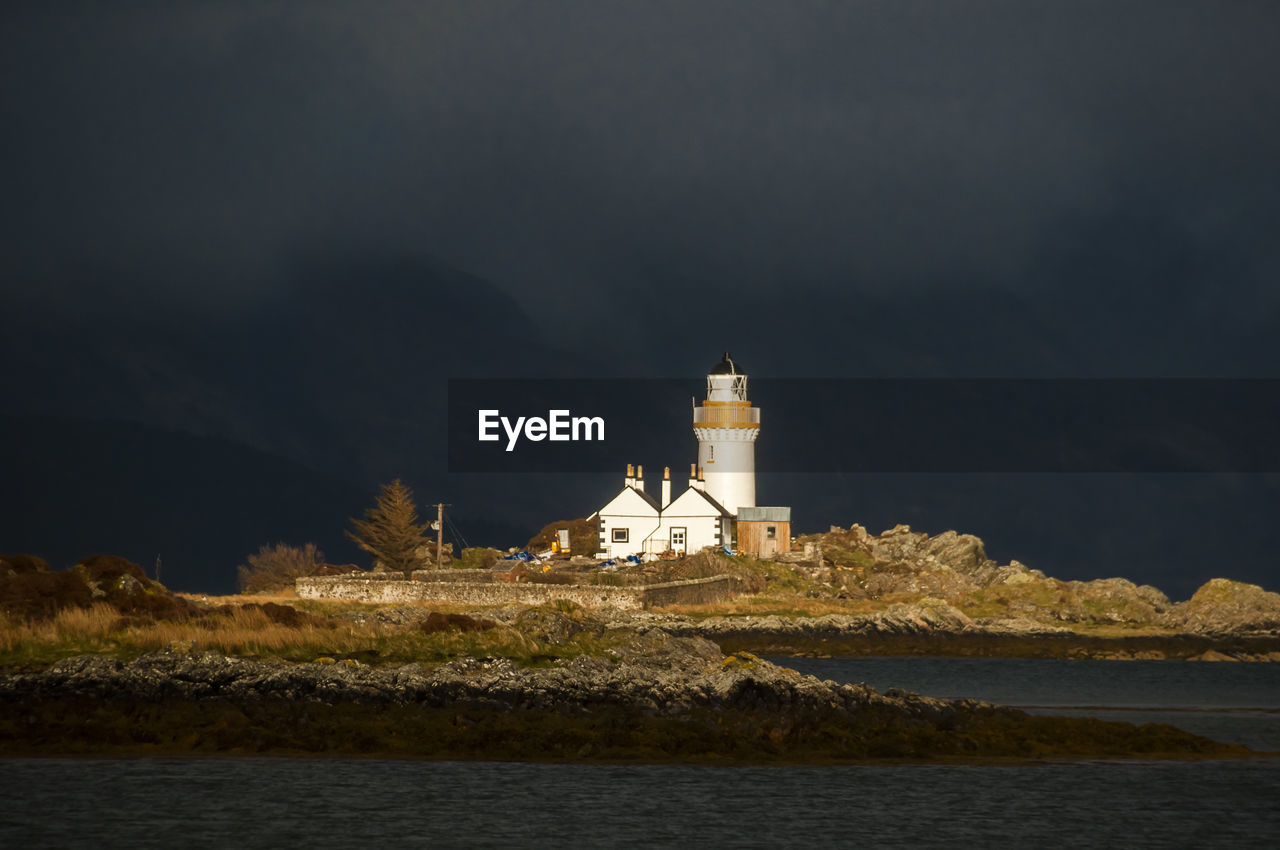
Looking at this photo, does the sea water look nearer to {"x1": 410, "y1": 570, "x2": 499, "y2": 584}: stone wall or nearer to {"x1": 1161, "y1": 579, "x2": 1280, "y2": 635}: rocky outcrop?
{"x1": 410, "y1": 570, "x2": 499, "y2": 584}: stone wall

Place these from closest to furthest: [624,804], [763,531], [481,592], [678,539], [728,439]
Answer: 1. [624,804]
2. [481,592]
3. [678,539]
4. [763,531]
5. [728,439]

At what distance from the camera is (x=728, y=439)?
297 ft

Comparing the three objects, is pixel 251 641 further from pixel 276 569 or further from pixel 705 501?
pixel 705 501

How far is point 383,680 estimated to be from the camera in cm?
3219

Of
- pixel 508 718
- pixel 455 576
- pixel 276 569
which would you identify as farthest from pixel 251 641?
pixel 276 569

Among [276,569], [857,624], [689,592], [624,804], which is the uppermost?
[276,569]

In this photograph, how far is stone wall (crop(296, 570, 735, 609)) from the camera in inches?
2675

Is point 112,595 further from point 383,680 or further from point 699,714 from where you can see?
point 699,714

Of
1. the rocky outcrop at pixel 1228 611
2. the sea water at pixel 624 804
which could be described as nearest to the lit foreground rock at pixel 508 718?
the sea water at pixel 624 804

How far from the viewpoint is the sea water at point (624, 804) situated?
23812 mm

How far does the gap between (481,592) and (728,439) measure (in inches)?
1035

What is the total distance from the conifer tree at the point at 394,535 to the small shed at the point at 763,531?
19.3 metres

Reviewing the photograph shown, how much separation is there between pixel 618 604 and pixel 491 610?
22.7ft

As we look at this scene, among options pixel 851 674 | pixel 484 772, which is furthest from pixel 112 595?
pixel 851 674
